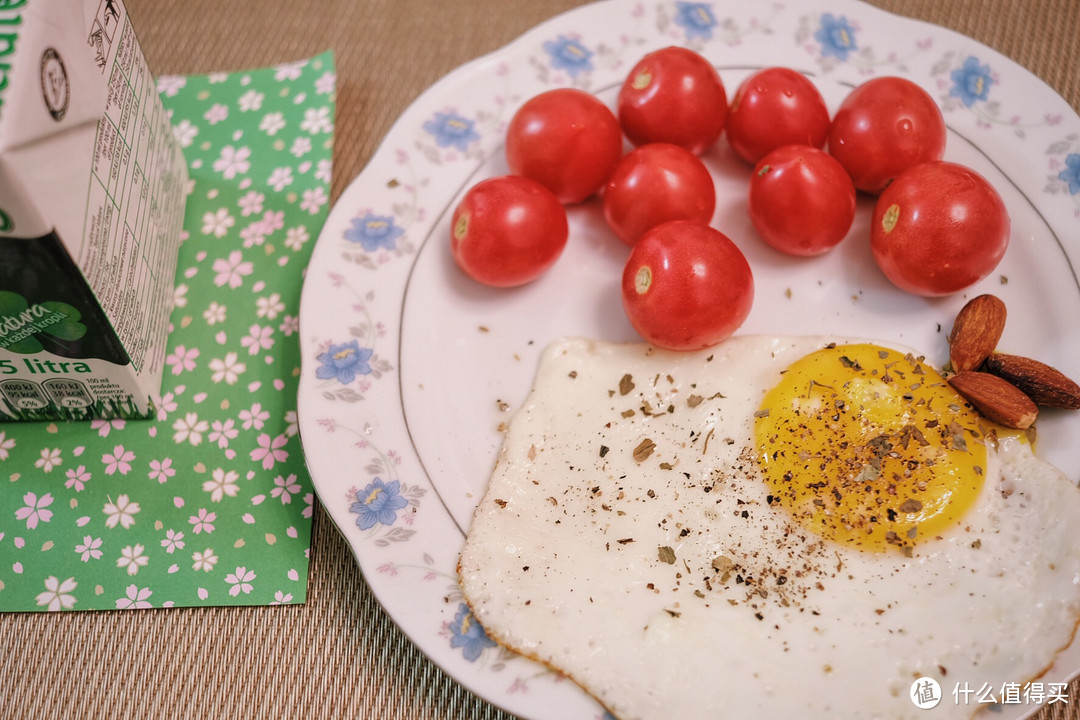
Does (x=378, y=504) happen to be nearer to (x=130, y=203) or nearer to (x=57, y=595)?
(x=57, y=595)

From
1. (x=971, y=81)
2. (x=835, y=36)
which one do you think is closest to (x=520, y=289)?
(x=835, y=36)

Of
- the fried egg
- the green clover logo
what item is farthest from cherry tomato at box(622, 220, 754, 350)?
the green clover logo

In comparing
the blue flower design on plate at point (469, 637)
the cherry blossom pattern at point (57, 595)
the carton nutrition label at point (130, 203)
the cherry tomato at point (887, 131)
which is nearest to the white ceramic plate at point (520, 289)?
the blue flower design on plate at point (469, 637)

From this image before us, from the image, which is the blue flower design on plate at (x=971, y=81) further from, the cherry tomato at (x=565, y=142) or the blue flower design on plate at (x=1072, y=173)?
the cherry tomato at (x=565, y=142)

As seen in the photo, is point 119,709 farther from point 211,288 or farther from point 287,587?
point 211,288

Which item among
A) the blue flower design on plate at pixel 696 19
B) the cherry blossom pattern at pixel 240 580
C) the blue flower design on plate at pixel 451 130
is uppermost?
the blue flower design on plate at pixel 696 19

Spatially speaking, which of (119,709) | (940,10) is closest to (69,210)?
(119,709)
